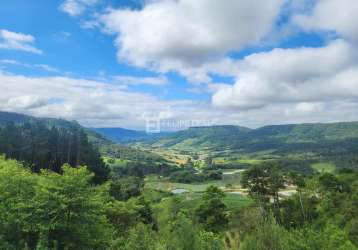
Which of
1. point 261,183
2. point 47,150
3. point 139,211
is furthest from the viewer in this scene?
point 47,150

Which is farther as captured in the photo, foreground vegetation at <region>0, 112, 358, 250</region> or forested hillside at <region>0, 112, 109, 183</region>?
forested hillside at <region>0, 112, 109, 183</region>

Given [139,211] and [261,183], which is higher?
[261,183]

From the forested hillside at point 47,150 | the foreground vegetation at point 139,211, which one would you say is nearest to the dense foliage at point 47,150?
the forested hillside at point 47,150

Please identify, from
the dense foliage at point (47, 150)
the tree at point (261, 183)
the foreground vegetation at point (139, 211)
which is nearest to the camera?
the foreground vegetation at point (139, 211)

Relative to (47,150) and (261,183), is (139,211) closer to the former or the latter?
(261,183)

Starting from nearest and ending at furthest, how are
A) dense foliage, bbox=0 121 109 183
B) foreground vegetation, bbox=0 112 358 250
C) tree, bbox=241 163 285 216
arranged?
→ foreground vegetation, bbox=0 112 358 250 → tree, bbox=241 163 285 216 → dense foliage, bbox=0 121 109 183

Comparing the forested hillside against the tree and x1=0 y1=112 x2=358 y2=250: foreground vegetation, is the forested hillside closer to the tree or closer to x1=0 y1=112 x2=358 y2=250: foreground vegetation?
x1=0 y1=112 x2=358 y2=250: foreground vegetation

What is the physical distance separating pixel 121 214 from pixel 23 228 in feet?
74.0

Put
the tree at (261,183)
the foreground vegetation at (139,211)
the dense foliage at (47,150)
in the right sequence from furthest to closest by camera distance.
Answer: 1. the dense foliage at (47,150)
2. the tree at (261,183)
3. the foreground vegetation at (139,211)

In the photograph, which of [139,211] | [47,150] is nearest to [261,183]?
[139,211]

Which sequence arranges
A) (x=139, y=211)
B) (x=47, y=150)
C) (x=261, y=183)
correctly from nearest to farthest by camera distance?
(x=139, y=211) < (x=261, y=183) < (x=47, y=150)

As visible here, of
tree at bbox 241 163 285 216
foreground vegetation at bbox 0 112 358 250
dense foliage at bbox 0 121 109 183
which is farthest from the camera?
dense foliage at bbox 0 121 109 183

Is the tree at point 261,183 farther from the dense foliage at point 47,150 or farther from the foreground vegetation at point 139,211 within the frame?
the dense foliage at point 47,150

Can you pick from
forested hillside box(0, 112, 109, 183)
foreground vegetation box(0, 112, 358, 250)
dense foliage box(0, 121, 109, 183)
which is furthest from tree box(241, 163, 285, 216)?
dense foliage box(0, 121, 109, 183)
